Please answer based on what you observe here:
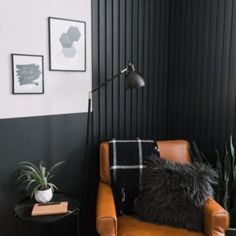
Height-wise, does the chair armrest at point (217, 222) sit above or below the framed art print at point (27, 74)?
below

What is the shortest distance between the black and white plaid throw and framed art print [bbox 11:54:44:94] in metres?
0.73

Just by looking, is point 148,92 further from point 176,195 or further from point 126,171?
point 176,195

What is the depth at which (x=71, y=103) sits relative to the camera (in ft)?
7.83

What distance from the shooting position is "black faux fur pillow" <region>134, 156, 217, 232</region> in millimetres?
2000

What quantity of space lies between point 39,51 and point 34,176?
0.91 meters

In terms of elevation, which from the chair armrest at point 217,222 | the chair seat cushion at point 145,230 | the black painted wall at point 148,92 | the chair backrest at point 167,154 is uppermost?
the black painted wall at point 148,92

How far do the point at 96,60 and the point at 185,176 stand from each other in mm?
1165

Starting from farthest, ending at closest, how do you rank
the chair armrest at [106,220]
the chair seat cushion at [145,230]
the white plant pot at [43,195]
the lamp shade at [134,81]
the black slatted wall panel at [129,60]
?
the black slatted wall panel at [129,60], the lamp shade at [134,81], the white plant pot at [43,195], the chair seat cushion at [145,230], the chair armrest at [106,220]

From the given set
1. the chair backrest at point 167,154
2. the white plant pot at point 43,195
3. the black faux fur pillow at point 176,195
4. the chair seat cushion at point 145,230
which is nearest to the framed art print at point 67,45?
the chair backrest at point 167,154

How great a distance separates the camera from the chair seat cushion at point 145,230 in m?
1.91

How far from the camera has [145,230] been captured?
1945 millimetres

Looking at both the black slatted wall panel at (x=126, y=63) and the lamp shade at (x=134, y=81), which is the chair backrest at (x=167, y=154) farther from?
the lamp shade at (x=134, y=81)

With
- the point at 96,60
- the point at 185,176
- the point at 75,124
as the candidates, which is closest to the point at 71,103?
the point at 75,124

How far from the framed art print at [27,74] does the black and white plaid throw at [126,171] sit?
728mm
